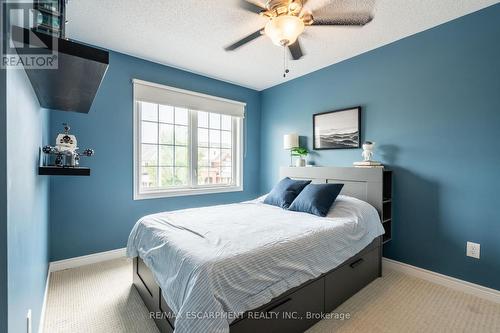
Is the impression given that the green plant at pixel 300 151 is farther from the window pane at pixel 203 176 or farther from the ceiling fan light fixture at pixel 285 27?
the ceiling fan light fixture at pixel 285 27

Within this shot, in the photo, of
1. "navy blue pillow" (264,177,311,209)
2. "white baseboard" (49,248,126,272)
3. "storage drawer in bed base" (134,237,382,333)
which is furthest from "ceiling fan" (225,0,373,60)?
"white baseboard" (49,248,126,272)

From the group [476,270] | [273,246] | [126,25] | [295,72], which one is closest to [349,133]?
[295,72]

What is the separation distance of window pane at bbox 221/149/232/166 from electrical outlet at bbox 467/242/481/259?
10.7 ft

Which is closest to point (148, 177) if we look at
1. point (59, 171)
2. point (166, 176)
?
point (166, 176)

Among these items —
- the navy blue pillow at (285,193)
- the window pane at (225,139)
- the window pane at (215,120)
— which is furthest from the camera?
the window pane at (225,139)

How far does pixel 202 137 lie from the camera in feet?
12.3

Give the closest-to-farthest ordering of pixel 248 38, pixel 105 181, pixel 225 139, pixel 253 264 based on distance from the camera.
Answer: pixel 253 264 < pixel 248 38 < pixel 105 181 < pixel 225 139

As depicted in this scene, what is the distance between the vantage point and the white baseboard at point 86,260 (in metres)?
2.53

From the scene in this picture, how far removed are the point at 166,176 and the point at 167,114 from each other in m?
0.92

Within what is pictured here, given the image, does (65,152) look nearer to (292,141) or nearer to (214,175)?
(214,175)

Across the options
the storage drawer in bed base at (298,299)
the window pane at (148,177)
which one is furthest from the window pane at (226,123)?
the storage drawer in bed base at (298,299)

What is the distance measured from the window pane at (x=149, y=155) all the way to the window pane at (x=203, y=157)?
26.6 inches

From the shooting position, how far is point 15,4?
777 mm

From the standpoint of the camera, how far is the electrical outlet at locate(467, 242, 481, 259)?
2.11m
